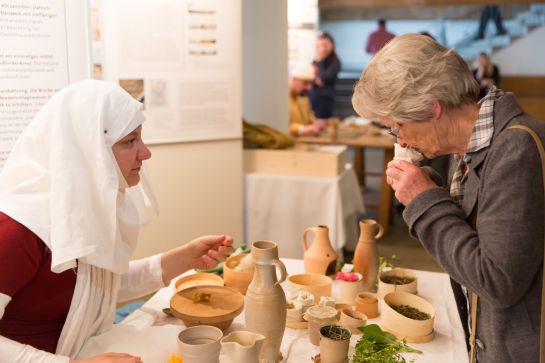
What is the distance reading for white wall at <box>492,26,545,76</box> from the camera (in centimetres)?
1000

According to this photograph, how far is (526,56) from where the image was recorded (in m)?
10.1

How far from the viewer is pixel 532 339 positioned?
1.29m

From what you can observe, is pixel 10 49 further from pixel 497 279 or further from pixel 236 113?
pixel 497 279

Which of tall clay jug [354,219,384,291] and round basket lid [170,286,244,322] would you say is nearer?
round basket lid [170,286,244,322]

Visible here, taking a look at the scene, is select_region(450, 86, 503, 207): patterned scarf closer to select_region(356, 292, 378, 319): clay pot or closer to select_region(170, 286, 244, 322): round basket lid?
select_region(356, 292, 378, 319): clay pot

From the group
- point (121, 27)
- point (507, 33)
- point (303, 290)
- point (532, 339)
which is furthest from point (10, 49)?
point (507, 33)

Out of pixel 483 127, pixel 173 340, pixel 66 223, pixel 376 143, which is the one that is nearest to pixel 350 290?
pixel 173 340

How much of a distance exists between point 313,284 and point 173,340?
543 mm

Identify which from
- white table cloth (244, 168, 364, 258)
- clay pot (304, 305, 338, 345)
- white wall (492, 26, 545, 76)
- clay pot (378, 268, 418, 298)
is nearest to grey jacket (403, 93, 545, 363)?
clay pot (304, 305, 338, 345)

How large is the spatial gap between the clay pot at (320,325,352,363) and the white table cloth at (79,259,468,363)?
0.11 metres

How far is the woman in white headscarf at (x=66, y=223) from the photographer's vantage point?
1.37 m

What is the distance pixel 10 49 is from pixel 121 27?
0.83m

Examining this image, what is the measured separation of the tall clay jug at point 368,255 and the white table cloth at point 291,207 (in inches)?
78.7

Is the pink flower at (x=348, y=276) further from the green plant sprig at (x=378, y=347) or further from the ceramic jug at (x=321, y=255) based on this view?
the green plant sprig at (x=378, y=347)
